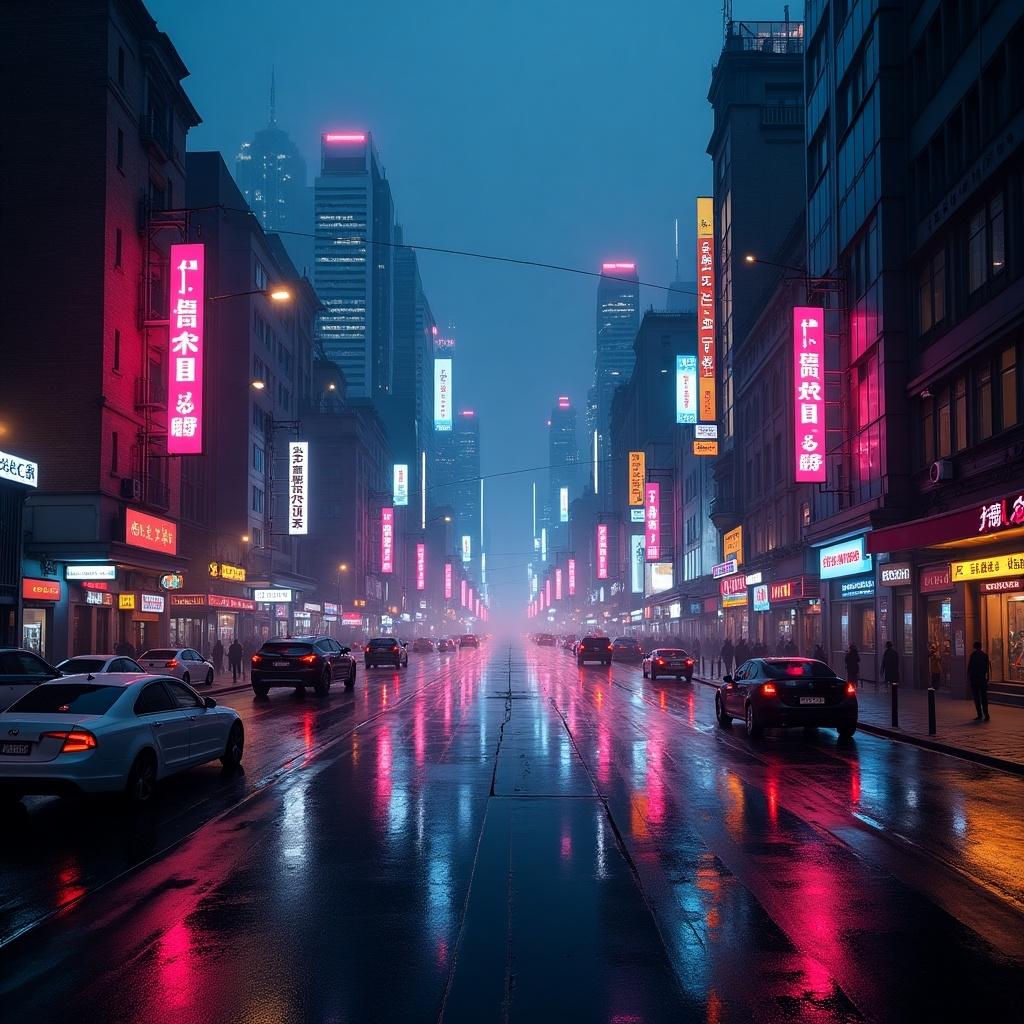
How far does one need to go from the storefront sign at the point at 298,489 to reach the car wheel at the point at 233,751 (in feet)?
193

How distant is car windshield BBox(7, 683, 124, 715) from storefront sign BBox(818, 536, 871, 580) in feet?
95.2

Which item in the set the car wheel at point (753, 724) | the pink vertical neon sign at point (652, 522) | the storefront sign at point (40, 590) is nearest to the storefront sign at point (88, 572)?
the storefront sign at point (40, 590)

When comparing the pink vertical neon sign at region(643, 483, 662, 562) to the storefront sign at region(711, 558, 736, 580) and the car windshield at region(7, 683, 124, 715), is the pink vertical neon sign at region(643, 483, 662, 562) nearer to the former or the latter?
the storefront sign at region(711, 558, 736, 580)

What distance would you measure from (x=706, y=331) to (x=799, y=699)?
169 feet

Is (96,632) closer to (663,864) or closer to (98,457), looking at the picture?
(98,457)

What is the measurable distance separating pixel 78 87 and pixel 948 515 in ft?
112

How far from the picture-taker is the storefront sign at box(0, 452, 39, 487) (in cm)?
3045

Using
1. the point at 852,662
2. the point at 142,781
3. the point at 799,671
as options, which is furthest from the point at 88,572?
the point at 142,781

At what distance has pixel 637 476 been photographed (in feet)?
349

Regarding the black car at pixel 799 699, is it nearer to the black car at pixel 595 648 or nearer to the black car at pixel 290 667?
the black car at pixel 290 667

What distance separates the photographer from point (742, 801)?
1328cm

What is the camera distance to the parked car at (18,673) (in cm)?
1855

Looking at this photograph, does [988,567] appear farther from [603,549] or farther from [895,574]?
[603,549]

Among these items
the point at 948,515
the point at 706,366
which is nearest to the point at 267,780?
the point at 948,515
